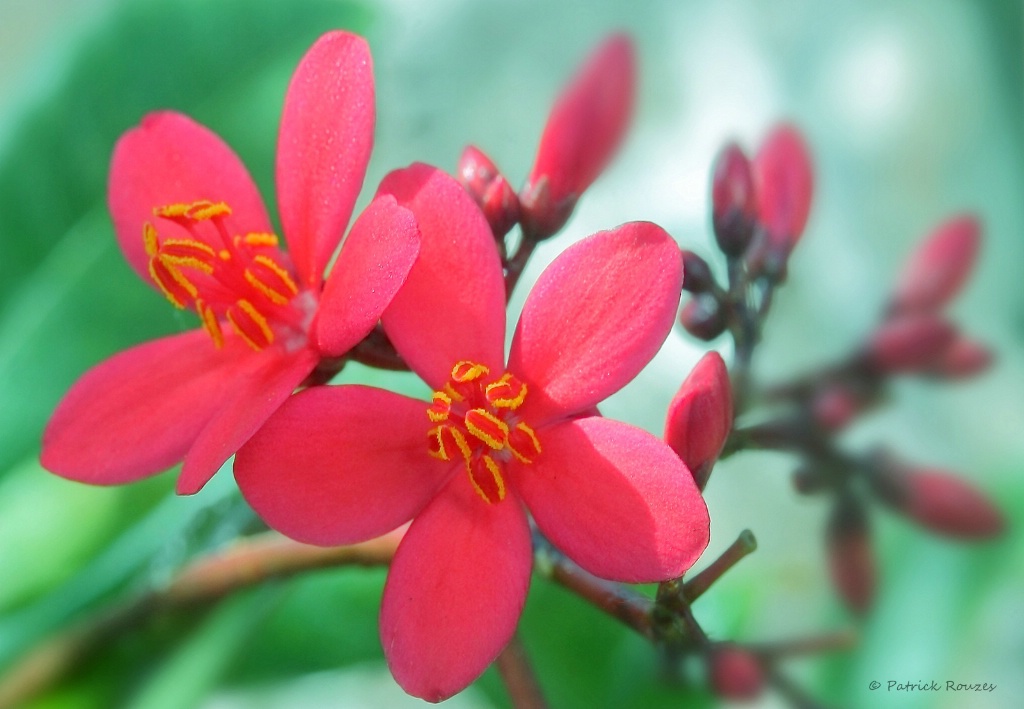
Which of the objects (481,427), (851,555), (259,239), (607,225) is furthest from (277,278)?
(607,225)

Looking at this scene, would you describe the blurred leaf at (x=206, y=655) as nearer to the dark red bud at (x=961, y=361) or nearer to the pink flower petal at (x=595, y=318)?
the pink flower petal at (x=595, y=318)

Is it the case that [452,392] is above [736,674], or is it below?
above

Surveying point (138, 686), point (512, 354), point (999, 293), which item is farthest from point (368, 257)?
point (999, 293)

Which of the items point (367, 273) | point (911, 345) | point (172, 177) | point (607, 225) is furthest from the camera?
point (607, 225)

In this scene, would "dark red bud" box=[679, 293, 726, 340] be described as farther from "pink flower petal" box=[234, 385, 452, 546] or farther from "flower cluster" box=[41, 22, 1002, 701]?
"pink flower petal" box=[234, 385, 452, 546]

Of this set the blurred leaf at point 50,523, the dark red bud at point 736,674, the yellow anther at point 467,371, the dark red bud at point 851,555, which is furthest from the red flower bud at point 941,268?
the blurred leaf at point 50,523

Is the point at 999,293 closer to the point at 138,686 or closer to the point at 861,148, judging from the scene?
the point at 861,148

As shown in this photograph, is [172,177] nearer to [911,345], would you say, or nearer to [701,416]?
[701,416]
